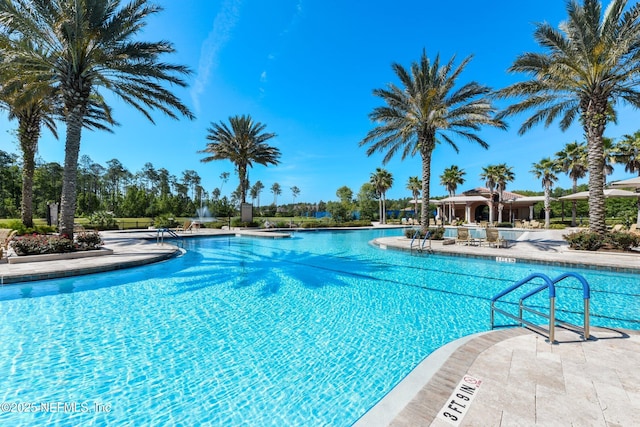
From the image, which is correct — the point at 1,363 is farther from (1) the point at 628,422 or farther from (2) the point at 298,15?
(2) the point at 298,15

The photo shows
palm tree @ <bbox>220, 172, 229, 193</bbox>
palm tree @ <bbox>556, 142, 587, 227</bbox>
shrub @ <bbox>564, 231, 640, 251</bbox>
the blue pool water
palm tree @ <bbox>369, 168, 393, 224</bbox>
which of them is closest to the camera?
the blue pool water

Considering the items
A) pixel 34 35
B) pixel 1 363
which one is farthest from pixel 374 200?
pixel 1 363

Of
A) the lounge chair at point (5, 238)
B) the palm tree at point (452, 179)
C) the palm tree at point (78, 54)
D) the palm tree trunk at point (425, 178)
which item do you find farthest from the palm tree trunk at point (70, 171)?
the palm tree at point (452, 179)

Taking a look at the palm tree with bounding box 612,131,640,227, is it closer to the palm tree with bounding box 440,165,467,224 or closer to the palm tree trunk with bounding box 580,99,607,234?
the palm tree with bounding box 440,165,467,224

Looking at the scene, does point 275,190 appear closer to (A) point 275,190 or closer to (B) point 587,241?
(A) point 275,190

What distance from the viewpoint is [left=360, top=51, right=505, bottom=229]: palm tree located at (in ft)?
47.2

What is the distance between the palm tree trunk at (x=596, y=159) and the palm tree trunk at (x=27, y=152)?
28.0 m

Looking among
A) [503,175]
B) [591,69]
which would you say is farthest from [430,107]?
[503,175]

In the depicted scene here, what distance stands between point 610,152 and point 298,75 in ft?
87.1

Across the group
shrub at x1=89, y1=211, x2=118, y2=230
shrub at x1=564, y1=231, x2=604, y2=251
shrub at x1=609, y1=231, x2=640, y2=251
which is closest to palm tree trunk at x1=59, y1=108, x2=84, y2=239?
shrub at x1=89, y1=211, x2=118, y2=230

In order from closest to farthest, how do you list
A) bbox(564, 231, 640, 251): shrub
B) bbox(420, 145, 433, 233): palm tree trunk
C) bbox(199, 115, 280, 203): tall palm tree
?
bbox(564, 231, 640, 251): shrub → bbox(420, 145, 433, 233): palm tree trunk → bbox(199, 115, 280, 203): tall palm tree

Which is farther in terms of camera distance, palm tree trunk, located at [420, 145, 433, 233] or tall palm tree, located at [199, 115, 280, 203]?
tall palm tree, located at [199, 115, 280, 203]

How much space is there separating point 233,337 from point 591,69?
15.9 meters

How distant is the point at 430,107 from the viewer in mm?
14961
